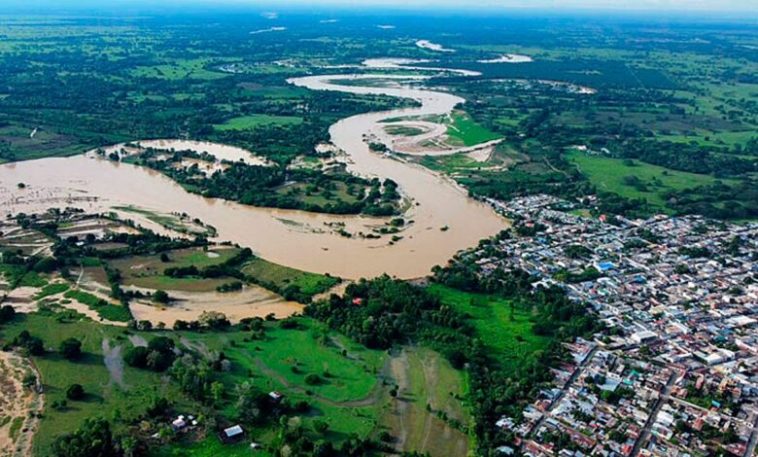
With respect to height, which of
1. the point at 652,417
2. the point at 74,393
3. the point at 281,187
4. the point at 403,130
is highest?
the point at 403,130

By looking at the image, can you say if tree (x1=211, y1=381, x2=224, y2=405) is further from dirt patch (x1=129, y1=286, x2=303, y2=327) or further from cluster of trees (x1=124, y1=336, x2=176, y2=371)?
dirt patch (x1=129, y1=286, x2=303, y2=327)

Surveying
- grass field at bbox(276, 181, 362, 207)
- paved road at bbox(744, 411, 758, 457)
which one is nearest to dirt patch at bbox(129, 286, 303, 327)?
grass field at bbox(276, 181, 362, 207)

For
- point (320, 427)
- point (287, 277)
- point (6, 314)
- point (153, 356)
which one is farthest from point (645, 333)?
point (6, 314)

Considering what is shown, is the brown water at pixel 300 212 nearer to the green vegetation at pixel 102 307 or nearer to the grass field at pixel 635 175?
the green vegetation at pixel 102 307

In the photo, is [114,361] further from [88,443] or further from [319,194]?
[319,194]

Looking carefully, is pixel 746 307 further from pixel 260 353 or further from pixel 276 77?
pixel 276 77

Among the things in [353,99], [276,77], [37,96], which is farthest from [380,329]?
[276,77]
